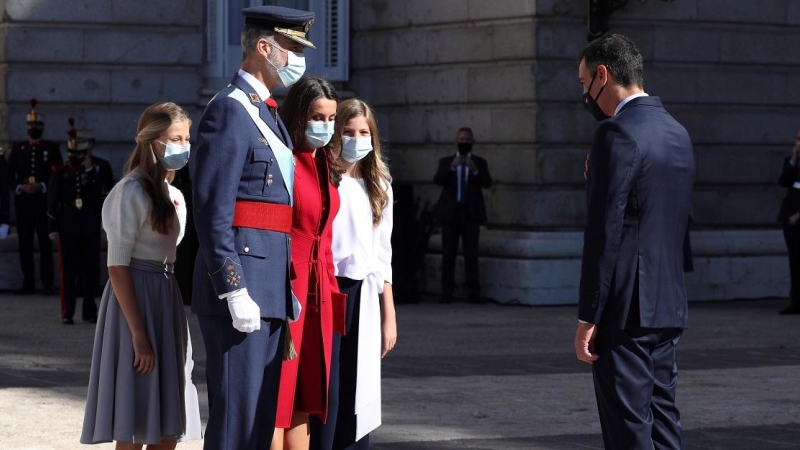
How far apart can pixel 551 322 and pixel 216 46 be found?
18.5ft

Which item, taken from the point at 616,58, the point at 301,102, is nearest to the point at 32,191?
the point at 301,102

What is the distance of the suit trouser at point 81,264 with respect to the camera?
594 inches

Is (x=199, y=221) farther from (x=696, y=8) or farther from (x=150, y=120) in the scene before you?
(x=696, y=8)

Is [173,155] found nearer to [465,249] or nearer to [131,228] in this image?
[131,228]

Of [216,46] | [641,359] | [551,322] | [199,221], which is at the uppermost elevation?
[216,46]

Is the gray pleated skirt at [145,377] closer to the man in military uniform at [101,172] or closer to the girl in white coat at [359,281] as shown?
the girl in white coat at [359,281]

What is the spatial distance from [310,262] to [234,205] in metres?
0.64

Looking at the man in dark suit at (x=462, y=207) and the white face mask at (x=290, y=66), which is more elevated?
the white face mask at (x=290, y=66)

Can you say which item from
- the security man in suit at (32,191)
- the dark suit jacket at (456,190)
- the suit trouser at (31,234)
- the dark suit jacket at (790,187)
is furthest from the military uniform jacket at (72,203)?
the dark suit jacket at (790,187)

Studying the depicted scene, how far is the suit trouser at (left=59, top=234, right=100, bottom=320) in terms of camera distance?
15086 millimetres

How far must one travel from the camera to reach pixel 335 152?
272 inches

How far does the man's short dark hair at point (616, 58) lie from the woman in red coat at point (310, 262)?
3.45 ft

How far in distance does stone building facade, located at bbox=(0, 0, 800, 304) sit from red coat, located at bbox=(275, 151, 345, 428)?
10581mm

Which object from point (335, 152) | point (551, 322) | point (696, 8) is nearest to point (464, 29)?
point (696, 8)
